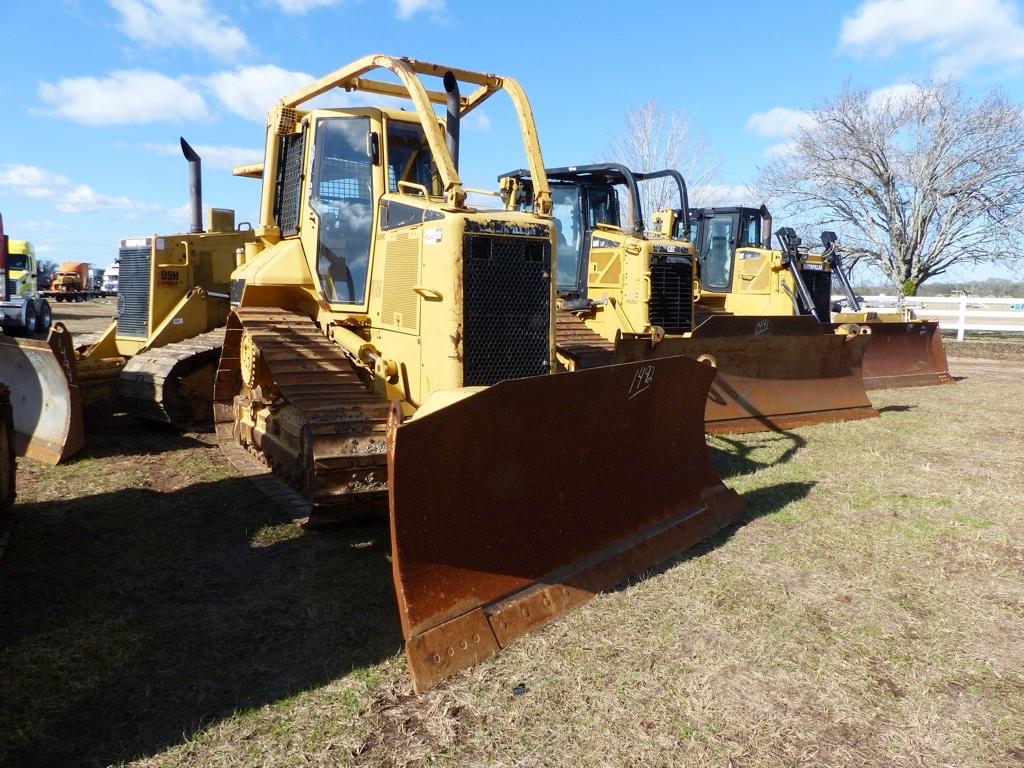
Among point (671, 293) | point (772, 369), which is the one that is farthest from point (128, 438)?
point (772, 369)

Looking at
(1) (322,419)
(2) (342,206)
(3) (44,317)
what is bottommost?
(1) (322,419)

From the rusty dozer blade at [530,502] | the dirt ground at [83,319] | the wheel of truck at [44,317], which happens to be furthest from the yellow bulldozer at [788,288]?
the wheel of truck at [44,317]

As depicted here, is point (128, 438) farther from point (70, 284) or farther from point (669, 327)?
point (70, 284)

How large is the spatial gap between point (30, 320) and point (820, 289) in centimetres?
1926

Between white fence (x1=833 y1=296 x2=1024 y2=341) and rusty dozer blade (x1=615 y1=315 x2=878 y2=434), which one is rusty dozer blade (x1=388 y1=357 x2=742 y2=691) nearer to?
rusty dozer blade (x1=615 y1=315 x2=878 y2=434)

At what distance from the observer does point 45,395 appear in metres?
7.19

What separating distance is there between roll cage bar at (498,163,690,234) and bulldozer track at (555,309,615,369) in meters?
1.65

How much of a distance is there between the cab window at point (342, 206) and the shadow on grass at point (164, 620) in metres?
1.84

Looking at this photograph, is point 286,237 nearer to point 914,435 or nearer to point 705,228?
point 914,435

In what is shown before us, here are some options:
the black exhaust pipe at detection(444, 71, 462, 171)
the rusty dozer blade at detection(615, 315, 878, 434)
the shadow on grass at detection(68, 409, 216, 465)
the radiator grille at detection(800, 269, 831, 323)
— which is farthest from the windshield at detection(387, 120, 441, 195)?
the radiator grille at detection(800, 269, 831, 323)

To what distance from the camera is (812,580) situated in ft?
14.9

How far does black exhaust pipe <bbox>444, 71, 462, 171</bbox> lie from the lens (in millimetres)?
5121

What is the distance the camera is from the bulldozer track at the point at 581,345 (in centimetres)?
792

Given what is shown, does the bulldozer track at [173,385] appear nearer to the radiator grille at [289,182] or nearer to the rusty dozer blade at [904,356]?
the radiator grille at [289,182]
